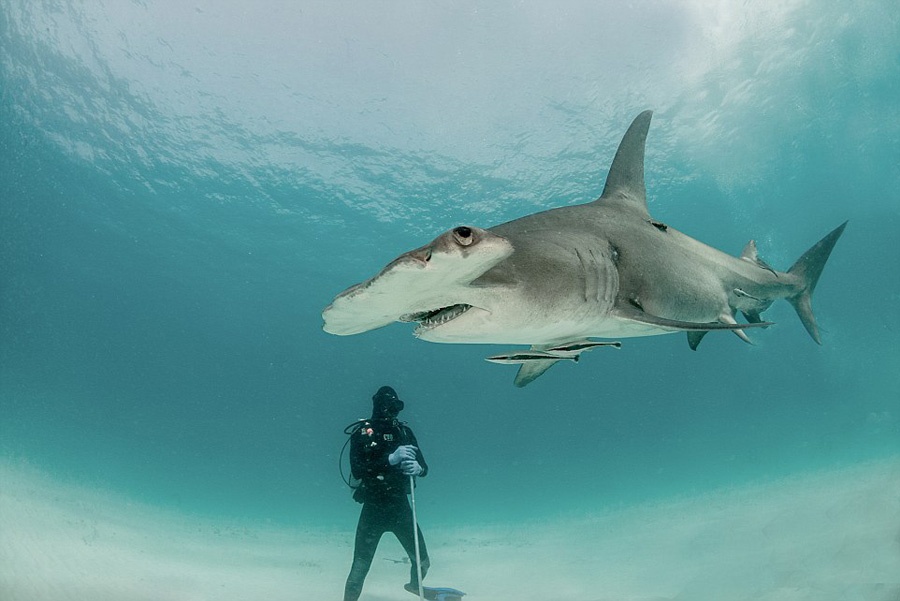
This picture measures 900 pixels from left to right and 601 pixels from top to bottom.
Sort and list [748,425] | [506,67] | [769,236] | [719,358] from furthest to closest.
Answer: [719,358], [748,425], [769,236], [506,67]

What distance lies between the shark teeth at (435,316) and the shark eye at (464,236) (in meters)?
0.61

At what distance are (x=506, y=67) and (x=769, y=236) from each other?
36.8 meters

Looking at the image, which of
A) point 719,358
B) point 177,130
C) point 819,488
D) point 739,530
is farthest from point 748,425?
point 177,130

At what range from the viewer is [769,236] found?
149ft

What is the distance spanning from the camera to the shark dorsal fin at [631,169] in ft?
14.3

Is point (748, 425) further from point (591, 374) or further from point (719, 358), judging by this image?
point (591, 374)

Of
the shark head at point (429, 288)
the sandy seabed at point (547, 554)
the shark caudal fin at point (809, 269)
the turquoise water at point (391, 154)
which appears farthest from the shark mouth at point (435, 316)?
the turquoise water at point (391, 154)

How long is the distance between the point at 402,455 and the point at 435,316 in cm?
437

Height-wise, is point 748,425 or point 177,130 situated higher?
point 748,425

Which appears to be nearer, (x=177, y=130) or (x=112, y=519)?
(x=112, y=519)

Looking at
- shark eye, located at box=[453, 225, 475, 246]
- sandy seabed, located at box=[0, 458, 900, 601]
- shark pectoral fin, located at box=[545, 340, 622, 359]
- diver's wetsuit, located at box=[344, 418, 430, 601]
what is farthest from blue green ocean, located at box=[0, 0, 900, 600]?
shark eye, located at box=[453, 225, 475, 246]

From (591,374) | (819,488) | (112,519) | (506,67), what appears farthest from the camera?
(591,374)

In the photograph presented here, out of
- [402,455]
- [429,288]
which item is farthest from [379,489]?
[429,288]

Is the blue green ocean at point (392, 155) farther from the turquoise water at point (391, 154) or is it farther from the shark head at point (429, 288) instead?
the shark head at point (429, 288)
